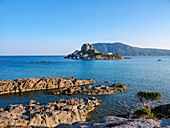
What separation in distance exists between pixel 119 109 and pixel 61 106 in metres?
12.6

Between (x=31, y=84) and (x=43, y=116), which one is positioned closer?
(x=43, y=116)

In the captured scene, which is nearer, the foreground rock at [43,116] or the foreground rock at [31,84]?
the foreground rock at [43,116]

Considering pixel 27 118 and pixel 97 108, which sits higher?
pixel 27 118

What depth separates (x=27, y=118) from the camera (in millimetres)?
19938

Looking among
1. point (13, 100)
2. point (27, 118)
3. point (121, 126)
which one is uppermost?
point (121, 126)

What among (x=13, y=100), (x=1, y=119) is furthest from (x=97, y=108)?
(x=13, y=100)

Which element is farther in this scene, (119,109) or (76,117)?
(119,109)

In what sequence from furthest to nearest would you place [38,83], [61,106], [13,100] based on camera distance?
1. [38,83]
2. [13,100]
3. [61,106]

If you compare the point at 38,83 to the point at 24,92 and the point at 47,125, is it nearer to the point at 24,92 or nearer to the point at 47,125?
the point at 24,92

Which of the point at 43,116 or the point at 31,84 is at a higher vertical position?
the point at 43,116

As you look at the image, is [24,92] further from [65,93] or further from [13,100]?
[65,93]

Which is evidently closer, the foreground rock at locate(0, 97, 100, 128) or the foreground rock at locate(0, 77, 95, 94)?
the foreground rock at locate(0, 97, 100, 128)

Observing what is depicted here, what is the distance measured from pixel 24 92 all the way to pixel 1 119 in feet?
79.1

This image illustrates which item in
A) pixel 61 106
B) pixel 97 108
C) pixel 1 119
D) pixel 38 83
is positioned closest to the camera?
pixel 1 119
